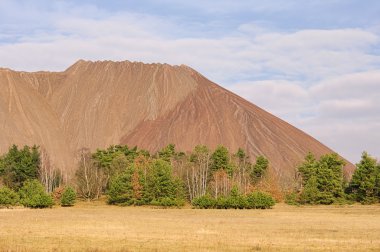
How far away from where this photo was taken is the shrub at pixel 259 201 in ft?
297

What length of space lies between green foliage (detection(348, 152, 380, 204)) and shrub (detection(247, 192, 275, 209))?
19.7m

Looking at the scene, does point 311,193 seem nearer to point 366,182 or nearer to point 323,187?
point 323,187

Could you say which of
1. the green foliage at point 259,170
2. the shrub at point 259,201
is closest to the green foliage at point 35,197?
the shrub at point 259,201

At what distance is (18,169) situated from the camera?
12525 cm

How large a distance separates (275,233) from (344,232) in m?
5.54

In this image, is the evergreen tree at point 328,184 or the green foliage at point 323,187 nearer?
the green foliage at point 323,187

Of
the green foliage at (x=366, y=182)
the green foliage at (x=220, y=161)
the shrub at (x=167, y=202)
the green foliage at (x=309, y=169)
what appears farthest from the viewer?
the green foliage at (x=220, y=161)

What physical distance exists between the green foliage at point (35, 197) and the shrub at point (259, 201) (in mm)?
32124

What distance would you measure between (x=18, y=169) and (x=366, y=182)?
71187 mm

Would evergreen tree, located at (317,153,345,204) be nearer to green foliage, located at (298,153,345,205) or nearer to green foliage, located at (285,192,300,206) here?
green foliage, located at (298,153,345,205)

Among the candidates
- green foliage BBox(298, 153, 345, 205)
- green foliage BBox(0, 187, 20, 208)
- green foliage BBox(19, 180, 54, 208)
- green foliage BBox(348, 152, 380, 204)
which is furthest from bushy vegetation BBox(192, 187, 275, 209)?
green foliage BBox(0, 187, 20, 208)

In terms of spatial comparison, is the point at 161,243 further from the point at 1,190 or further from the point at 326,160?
the point at 326,160

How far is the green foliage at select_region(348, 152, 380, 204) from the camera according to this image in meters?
100

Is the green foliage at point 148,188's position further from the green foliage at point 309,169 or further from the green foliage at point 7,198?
the green foliage at point 309,169
